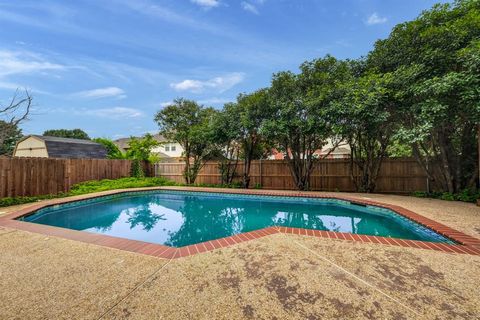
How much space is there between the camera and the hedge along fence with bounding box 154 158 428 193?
9.70 m

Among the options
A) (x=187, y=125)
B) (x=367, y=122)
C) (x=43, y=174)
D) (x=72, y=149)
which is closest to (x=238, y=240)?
(x=367, y=122)

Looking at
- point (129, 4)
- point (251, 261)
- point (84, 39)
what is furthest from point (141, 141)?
point (251, 261)

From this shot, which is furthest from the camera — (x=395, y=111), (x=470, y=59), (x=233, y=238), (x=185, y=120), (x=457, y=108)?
(x=185, y=120)

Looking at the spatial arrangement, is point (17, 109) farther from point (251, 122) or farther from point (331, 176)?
point (331, 176)

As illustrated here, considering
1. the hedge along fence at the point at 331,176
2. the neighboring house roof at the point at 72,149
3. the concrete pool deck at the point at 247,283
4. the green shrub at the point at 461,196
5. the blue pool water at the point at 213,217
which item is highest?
the neighboring house roof at the point at 72,149

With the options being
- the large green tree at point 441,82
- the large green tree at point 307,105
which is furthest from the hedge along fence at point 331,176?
the large green tree at point 441,82

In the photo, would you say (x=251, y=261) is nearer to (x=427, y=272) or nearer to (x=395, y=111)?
(x=427, y=272)

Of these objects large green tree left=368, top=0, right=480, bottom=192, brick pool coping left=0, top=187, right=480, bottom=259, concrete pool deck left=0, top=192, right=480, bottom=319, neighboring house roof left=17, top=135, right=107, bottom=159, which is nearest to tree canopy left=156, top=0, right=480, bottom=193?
large green tree left=368, top=0, right=480, bottom=192

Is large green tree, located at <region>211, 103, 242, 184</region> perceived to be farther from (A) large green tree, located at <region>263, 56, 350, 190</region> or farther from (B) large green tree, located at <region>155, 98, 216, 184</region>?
(A) large green tree, located at <region>263, 56, 350, 190</region>

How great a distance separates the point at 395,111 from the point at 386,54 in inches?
84.7

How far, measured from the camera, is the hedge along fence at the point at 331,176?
970 centimetres

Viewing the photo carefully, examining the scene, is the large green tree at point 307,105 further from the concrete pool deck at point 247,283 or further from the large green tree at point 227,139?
the concrete pool deck at point 247,283

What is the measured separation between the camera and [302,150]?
11.1 metres

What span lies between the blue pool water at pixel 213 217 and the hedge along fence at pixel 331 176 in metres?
2.78
